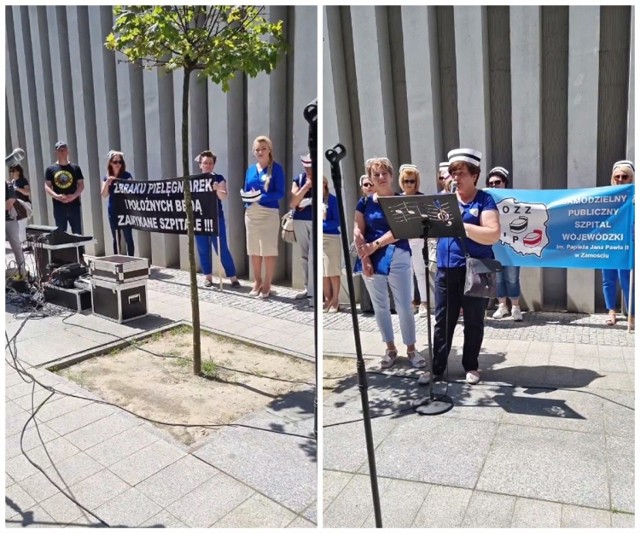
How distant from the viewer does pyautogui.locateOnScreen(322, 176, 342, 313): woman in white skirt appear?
3.00 m

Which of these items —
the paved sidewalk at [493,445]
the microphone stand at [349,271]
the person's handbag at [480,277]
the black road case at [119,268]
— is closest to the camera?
the microphone stand at [349,271]

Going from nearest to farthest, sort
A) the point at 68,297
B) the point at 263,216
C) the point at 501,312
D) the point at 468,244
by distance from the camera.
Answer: the point at 468,244 → the point at 501,312 → the point at 68,297 → the point at 263,216

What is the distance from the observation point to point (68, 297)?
16.5 feet

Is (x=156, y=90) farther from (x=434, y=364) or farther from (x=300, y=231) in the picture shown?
(x=434, y=364)

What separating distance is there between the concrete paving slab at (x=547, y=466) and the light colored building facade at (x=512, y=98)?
2.08 meters

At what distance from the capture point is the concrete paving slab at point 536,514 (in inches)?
78.3

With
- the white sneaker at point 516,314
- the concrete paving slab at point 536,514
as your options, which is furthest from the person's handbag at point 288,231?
the concrete paving slab at point 536,514

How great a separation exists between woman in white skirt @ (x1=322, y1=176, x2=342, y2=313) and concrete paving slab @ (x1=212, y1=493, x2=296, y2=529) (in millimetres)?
1069

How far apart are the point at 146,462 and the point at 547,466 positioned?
1735 millimetres

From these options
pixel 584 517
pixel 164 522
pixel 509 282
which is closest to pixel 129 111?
pixel 509 282

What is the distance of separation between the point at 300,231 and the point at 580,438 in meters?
2.89

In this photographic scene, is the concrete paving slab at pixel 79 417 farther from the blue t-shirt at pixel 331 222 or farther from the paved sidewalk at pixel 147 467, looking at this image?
the blue t-shirt at pixel 331 222

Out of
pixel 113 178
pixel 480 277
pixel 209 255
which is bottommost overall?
pixel 209 255

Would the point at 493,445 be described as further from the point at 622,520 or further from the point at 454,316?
the point at 454,316
